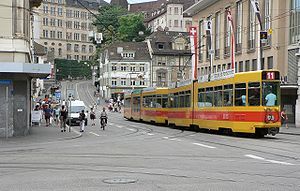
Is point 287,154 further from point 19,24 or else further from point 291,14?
point 291,14

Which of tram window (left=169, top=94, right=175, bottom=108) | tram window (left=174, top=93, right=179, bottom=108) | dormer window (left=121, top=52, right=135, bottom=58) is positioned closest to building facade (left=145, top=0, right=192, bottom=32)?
dormer window (left=121, top=52, right=135, bottom=58)

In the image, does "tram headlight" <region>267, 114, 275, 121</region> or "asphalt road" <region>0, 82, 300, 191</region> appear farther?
"tram headlight" <region>267, 114, 275, 121</region>

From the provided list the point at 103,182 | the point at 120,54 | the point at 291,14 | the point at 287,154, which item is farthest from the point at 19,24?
the point at 120,54

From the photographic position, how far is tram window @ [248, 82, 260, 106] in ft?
85.4

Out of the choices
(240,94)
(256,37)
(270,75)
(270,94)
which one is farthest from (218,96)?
(256,37)

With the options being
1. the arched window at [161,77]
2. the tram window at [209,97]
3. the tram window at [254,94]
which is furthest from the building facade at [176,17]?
the tram window at [254,94]

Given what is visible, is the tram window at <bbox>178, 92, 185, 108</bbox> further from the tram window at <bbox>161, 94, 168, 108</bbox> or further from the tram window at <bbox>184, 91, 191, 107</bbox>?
the tram window at <bbox>161, 94, 168, 108</bbox>

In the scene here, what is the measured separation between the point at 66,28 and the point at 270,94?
14130 cm

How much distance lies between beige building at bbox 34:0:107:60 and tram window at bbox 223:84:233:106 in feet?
417

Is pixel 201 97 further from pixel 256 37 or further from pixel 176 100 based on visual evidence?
pixel 256 37

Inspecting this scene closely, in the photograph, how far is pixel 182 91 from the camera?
122ft

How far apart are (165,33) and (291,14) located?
7131cm

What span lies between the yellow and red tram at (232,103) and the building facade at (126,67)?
77430 mm

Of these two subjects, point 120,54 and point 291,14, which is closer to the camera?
point 291,14
